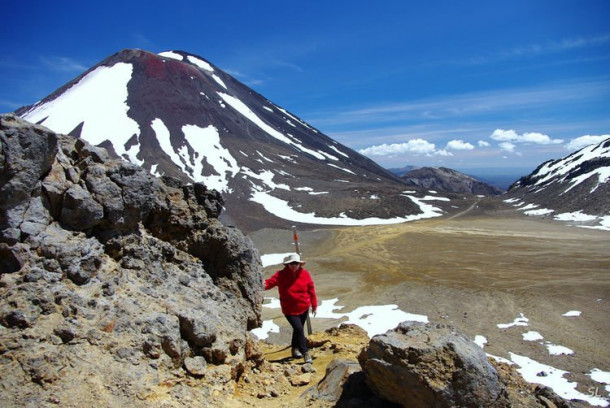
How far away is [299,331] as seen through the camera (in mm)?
7492

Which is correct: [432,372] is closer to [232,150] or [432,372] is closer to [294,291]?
[294,291]

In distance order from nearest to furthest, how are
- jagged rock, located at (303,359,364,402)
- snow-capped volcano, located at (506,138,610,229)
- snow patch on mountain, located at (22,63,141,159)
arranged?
jagged rock, located at (303,359,364,402) < snow-capped volcano, located at (506,138,610,229) < snow patch on mountain, located at (22,63,141,159)

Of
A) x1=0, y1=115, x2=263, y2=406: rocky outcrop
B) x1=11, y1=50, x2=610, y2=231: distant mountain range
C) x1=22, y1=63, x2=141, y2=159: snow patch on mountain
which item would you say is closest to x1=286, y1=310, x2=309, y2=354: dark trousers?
x1=0, y1=115, x2=263, y2=406: rocky outcrop

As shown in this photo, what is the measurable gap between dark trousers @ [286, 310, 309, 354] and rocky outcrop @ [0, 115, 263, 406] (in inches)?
34.3

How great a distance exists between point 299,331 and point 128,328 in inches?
131

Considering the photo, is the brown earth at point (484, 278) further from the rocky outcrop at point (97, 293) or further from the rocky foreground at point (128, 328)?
the rocky outcrop at point (97, 293)

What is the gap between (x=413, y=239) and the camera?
147 feet

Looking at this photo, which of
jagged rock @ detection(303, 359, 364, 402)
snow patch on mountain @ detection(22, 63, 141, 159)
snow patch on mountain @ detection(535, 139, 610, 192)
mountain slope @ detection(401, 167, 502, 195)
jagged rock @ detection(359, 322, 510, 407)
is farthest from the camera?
mountain slope @ detection(401, 167, 502, 195)

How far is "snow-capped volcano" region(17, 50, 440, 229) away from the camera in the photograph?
6473 cm

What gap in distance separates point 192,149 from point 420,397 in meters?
79.4

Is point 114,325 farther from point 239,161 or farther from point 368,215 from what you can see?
point 239,161

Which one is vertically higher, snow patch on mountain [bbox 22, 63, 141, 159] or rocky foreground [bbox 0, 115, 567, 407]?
snow patch on mountain [bbox 22, 63, 141, 159]

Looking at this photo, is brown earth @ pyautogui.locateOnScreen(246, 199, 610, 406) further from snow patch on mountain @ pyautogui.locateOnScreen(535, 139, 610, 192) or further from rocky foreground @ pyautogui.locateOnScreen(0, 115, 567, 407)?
snow patch on mountain @ pyautogui.locateOnScreen(535, 139, 610, 192)

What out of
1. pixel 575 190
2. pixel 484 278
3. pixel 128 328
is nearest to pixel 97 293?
pixel 128 328
